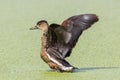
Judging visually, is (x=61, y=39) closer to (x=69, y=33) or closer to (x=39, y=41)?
(x=69, y=33)

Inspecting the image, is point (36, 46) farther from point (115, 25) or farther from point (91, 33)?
point (115, 25)

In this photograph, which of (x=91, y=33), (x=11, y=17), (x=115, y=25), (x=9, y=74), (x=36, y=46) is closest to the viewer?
(x=9, y=74)

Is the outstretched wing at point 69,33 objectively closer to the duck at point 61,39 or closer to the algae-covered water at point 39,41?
the duck at point 61,39

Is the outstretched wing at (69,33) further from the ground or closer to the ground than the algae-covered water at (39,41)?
further from the ground

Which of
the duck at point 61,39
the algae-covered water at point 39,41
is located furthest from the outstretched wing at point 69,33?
the algae-covered water at point 39,41

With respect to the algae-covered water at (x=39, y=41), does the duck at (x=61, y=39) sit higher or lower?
higher

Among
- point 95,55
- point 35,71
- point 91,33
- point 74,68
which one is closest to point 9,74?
point 35,71
